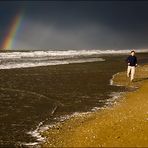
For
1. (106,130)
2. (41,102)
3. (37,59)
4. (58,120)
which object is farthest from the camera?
(37,59)

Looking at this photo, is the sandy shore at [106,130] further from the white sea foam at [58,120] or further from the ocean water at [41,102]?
the ocean water at [41,102]

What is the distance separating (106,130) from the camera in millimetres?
15227

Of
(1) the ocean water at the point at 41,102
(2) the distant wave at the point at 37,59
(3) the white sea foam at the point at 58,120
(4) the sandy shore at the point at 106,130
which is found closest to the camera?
(4) the sandy shore at the point at 106,130

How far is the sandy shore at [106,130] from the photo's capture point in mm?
13906

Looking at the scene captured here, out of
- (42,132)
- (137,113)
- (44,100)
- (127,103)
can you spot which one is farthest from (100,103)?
(42,132)

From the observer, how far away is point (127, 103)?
22.8 metres

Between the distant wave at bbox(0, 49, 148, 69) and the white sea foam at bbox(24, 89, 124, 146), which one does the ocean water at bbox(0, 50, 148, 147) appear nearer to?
the white sea foam at bbox(24, 89, 124, 146)

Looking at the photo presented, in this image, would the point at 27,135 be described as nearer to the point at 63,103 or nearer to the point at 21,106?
the point at 21,106

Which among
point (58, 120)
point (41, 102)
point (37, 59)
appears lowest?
point (58, 120)

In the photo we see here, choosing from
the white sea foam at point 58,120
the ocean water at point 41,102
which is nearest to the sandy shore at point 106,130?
the white sea foam at point 58,120

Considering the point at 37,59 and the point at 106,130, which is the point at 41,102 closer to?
the point at 106,130

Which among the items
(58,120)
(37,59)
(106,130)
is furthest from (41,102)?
(37,59)

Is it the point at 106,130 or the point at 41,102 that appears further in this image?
→ the point at 41,102

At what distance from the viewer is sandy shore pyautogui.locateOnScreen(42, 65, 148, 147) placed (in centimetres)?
1391
